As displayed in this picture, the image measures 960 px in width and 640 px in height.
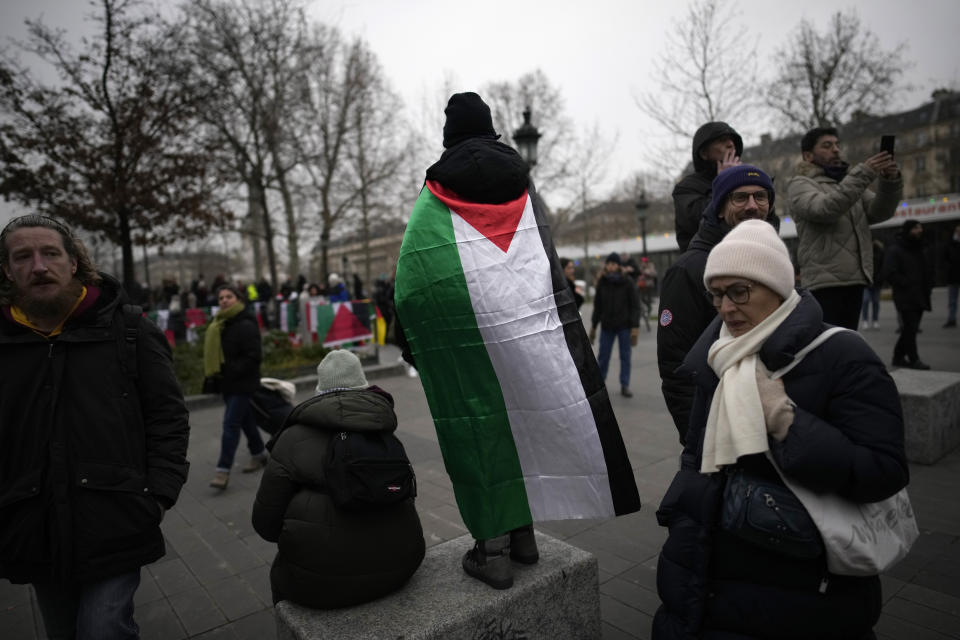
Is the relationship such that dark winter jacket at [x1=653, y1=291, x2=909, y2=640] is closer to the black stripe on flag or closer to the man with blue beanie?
the black stripe on flag

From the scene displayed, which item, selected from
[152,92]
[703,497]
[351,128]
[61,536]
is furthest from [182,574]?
[351,128]

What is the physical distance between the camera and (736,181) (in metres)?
2.79

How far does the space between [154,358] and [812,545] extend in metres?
2.45

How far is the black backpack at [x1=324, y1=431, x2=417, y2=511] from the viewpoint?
90.1 inches

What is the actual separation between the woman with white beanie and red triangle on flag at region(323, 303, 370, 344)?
37.5 ft

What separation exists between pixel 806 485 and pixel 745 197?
5.05 feet

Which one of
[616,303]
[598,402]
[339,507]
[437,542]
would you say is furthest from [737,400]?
[616,303]

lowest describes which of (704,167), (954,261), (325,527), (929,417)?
(929,417)

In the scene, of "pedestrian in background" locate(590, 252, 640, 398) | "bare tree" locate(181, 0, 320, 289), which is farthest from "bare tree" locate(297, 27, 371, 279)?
"pedestrian in background" locate(590, 252, 640, 398)

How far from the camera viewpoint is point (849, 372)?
1677mm

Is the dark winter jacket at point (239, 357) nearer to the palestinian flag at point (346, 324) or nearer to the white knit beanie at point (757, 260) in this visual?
the white knit beanie at point (757, 260)

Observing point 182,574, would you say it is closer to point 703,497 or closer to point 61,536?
point 61,536

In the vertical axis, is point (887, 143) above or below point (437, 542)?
above

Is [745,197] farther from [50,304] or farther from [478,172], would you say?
[50,304]
